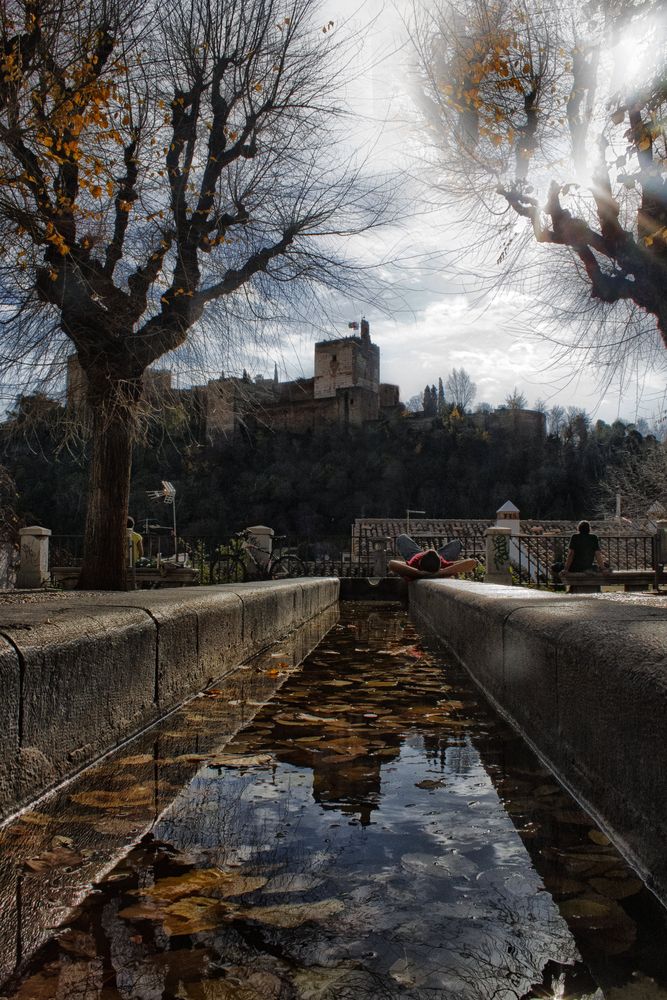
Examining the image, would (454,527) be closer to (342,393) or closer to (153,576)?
(153,576)

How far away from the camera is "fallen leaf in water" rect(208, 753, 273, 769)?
8.72 ft

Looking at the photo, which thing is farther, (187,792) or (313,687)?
(313,687)

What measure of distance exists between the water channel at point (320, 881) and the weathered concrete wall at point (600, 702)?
0.29ft

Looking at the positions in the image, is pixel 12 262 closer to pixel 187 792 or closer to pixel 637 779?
pixel 187 792

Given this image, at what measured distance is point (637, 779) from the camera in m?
1.74

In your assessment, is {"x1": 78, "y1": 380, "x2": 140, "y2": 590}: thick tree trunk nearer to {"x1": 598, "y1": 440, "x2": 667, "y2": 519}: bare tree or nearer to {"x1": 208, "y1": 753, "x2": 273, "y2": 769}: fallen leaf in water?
{"x1": 208, "y1": 753, "x2": 273, "y2": 769}: fallen leaf in water

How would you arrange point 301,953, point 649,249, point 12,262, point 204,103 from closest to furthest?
point 301,953
point 12,262
point 204,103
point 649,249

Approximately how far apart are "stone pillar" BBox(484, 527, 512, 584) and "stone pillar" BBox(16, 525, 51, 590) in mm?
8058

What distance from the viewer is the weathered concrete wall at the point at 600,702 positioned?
1.66 meters

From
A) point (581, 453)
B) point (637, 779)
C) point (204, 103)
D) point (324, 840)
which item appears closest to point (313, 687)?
point (324, 840)

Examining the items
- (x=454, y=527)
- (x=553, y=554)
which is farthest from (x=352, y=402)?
(x=553, y=554)

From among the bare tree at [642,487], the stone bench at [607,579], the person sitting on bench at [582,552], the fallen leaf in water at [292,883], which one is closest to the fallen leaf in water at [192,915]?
the fallen leaf in water at [292,883]

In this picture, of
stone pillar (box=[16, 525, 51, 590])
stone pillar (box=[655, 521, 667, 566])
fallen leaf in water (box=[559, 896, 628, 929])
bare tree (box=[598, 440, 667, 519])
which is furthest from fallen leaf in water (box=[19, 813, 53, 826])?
bare tree (box=[598, 440, 667, 519])

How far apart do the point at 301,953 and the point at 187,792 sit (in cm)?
104
